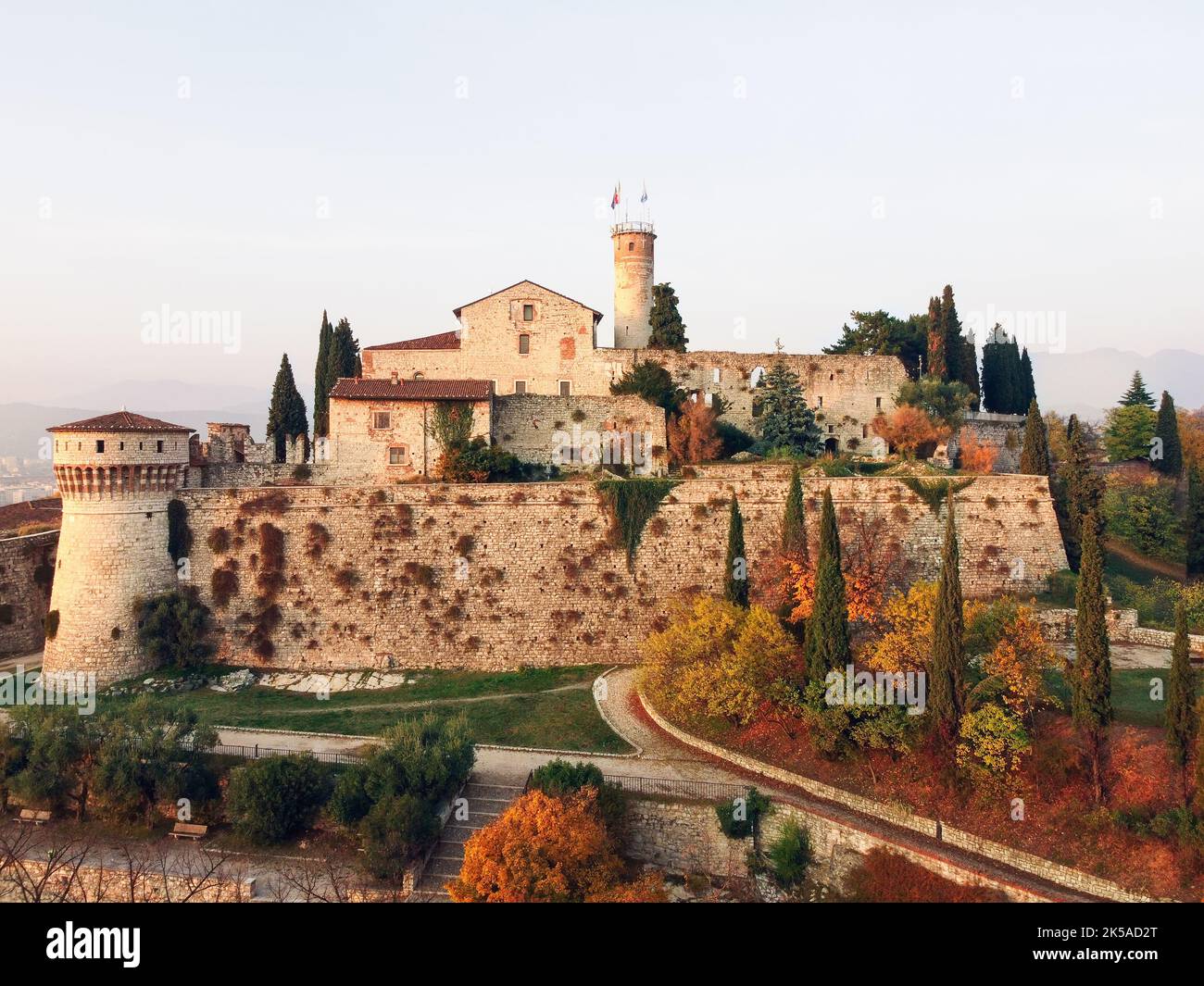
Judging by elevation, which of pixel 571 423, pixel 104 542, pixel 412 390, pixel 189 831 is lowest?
pixel 189 831

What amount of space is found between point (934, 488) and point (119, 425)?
92.5 ft

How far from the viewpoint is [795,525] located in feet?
98.3

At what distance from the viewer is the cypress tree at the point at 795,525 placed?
29.8m

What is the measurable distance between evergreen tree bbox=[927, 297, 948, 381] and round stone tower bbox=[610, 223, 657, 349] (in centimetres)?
1481

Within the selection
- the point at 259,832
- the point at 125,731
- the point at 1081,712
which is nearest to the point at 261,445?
the point at 125,731

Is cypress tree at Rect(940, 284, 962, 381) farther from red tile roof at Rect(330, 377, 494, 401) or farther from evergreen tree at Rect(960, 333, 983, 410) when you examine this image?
red tile roof at Rect(330, 377, 494, 401)

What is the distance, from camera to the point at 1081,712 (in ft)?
65.7

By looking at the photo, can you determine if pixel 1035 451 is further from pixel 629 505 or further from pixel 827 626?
pixel 629 505

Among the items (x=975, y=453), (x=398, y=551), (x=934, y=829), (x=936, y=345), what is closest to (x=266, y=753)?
(x=398, y=551)

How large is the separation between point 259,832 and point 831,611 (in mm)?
15289

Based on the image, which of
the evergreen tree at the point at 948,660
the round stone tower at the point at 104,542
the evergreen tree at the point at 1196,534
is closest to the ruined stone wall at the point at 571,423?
the round stone tower at the point at 104,542

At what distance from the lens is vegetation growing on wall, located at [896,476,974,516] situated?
106ft

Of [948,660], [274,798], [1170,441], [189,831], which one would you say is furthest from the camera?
[1170,441]

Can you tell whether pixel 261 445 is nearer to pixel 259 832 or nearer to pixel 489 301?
pixel 489 301
